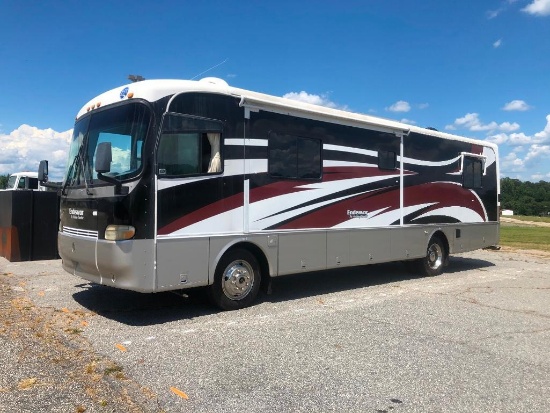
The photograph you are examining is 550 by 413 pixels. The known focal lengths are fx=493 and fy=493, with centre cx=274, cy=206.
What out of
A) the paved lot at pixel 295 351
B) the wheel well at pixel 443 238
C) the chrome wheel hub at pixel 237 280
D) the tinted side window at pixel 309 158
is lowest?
the paved lot at pixel 295 351

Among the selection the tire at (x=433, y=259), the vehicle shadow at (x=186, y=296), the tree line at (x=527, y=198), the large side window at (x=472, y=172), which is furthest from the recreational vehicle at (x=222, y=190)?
the tree line at (x=527, y=198)

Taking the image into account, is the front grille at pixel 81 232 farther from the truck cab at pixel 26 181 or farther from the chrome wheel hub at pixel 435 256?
the truck cab at pixel 26 181

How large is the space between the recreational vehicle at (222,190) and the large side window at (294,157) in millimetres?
19

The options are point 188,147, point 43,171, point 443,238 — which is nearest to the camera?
point 188,147

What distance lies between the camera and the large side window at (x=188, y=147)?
6395 mm

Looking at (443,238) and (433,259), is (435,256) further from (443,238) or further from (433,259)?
(443,238)

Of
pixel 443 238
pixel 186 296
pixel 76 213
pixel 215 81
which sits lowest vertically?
pixel 186 296

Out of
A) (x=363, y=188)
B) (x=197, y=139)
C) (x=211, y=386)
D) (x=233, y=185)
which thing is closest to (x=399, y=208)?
(x=363, y=188)

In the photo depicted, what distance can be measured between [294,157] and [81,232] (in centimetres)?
343

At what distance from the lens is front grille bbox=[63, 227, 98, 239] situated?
21.3 ft

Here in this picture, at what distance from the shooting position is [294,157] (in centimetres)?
802

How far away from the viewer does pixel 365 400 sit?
4.10m

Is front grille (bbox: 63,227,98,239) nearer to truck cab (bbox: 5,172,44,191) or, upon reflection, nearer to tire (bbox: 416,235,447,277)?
tire (bbox: 416,235,447,277)

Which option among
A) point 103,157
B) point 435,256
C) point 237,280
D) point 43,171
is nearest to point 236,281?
point 237,280
